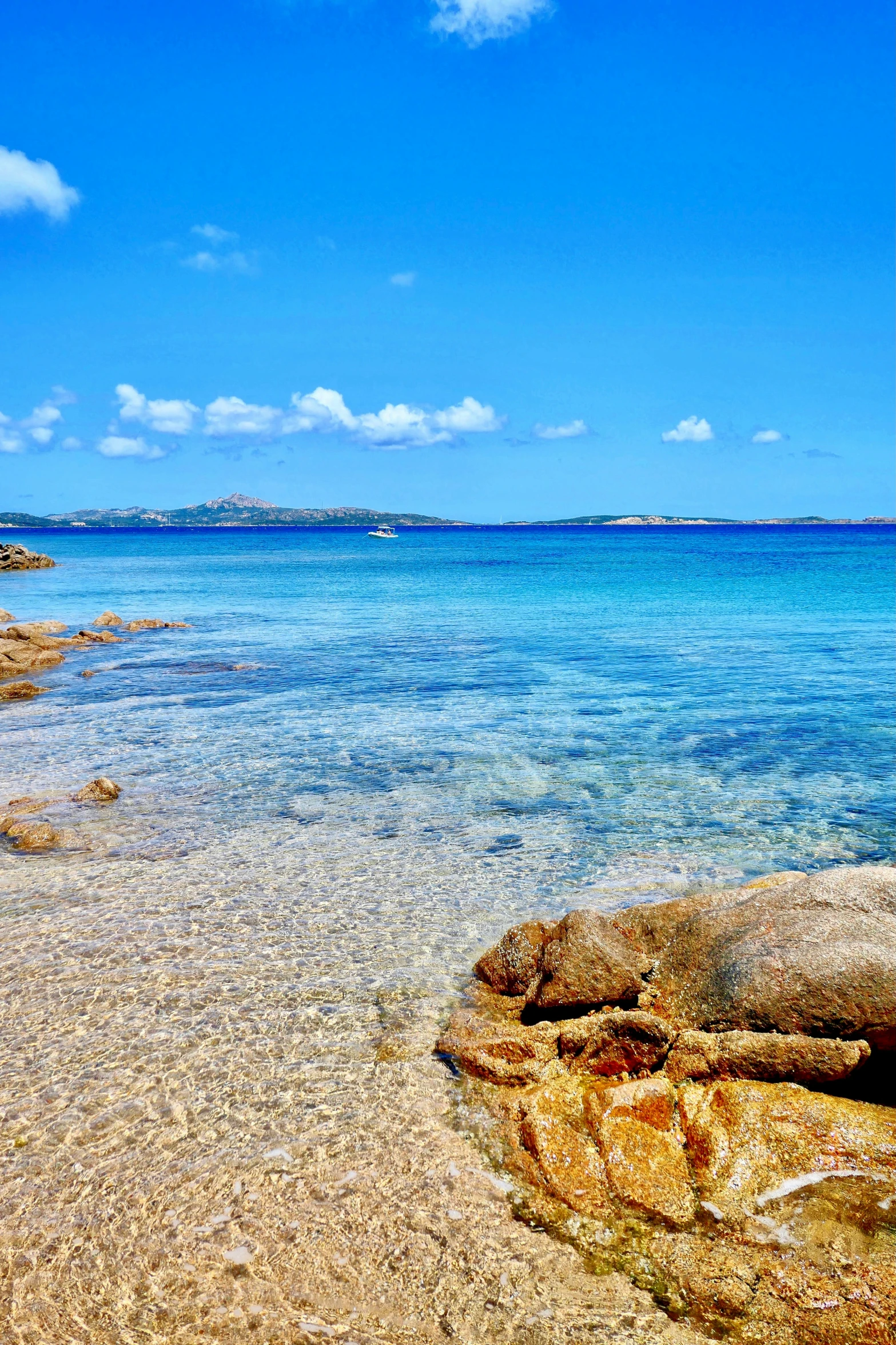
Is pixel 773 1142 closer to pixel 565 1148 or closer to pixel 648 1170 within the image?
pixel 648 1170

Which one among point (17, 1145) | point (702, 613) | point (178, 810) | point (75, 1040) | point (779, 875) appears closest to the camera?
point (17, 1145)

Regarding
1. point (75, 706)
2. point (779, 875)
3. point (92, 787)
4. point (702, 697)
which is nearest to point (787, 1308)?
point (779, 875)

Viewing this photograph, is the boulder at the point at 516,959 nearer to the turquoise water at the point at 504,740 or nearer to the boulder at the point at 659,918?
the boulder at the point at 659,918

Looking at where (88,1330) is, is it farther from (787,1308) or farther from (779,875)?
(779,875)

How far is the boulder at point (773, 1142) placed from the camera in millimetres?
5133

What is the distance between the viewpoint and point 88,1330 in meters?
4.41


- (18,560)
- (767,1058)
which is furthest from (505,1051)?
(18,560)

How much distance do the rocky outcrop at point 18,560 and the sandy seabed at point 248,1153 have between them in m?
79.1

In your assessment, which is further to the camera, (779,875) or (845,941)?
(779,875)

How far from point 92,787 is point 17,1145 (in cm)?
785

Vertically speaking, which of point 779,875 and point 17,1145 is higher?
point 779,875

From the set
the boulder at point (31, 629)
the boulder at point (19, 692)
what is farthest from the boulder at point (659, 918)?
the boulder at point (31, 629)

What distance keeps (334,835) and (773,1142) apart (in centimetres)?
716

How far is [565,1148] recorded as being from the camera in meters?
5.48
